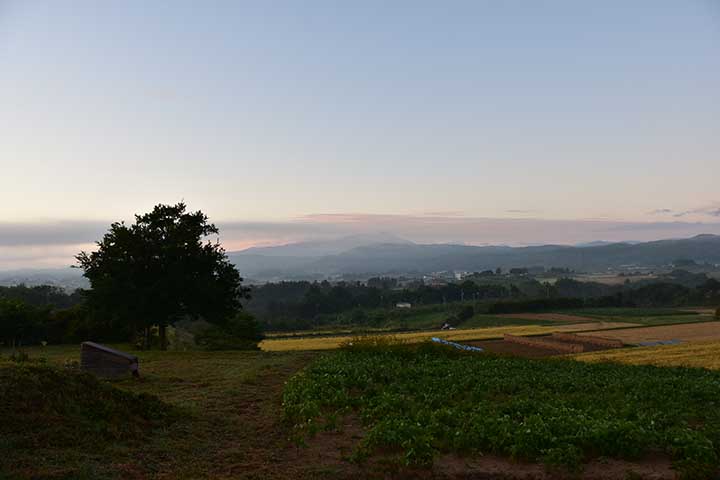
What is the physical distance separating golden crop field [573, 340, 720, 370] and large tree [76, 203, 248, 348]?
24.4m

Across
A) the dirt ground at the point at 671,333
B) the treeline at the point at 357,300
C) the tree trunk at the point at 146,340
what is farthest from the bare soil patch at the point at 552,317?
the tree trunk at the point at 146,340

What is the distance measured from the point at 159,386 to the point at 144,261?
17.8 m

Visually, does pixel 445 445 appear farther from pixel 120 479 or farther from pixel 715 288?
pixel 715 288

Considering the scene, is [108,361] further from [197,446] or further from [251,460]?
[251,460]

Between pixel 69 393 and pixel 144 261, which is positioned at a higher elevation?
pixel 144 261

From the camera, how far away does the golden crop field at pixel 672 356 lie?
95.5 feet

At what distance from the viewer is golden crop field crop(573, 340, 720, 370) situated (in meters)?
29.1

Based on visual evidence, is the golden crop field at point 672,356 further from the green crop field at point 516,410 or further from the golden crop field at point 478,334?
the golden crop field at point 478,334

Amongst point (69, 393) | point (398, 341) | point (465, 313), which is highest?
point (69, 393)

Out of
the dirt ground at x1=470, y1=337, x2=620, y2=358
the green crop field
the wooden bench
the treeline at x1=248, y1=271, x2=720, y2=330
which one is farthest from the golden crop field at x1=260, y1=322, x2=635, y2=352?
the wooden bench

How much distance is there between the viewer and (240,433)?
12.8 meters

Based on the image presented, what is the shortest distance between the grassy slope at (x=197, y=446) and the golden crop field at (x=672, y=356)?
21.8 m

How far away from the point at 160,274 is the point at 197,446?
25221 mm

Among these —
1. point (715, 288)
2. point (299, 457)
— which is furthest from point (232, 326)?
point (715, 288)
